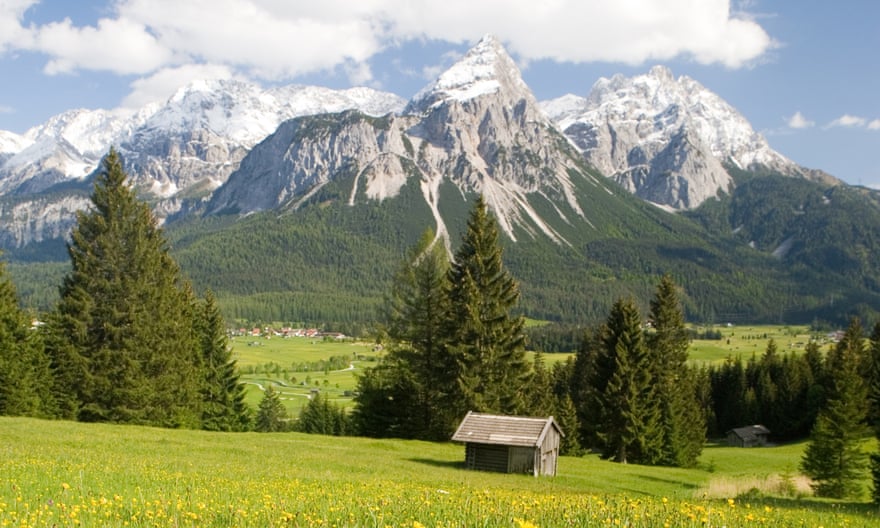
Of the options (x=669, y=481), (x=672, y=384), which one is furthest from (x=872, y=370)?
(x=669, y=481)

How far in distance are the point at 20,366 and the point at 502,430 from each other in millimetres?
32905

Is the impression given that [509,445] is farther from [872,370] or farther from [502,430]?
[872,370]

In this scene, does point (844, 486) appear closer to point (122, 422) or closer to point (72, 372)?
Result: point (122, 422)

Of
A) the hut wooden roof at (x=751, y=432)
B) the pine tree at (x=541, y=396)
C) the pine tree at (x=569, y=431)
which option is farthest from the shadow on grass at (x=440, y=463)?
the hut wooden roof at (x=751, y=432)

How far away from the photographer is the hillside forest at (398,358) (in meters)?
43.0

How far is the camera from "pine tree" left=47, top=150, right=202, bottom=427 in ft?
139

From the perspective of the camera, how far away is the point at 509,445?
1347 inches

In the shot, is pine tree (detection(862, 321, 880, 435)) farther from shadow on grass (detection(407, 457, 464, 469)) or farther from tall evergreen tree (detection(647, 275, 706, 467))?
shadow on grass (detection(407, 457, 464, 469))

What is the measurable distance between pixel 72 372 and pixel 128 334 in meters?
4.28

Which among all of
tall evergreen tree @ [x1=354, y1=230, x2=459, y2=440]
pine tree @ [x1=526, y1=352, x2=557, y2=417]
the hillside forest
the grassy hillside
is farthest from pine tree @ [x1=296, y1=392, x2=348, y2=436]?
the grassy hillside

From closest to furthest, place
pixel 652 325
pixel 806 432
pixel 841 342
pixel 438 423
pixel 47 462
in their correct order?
1. pixel 47 462
2. pixel 438 423
3. pixel 652 325
4. pixel 841 342
5. pixel 806 432

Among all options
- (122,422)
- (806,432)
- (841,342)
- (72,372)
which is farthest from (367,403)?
(806,432)

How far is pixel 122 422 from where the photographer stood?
42.5 meters

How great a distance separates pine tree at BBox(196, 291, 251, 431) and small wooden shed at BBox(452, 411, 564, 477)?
2836 centimetres
